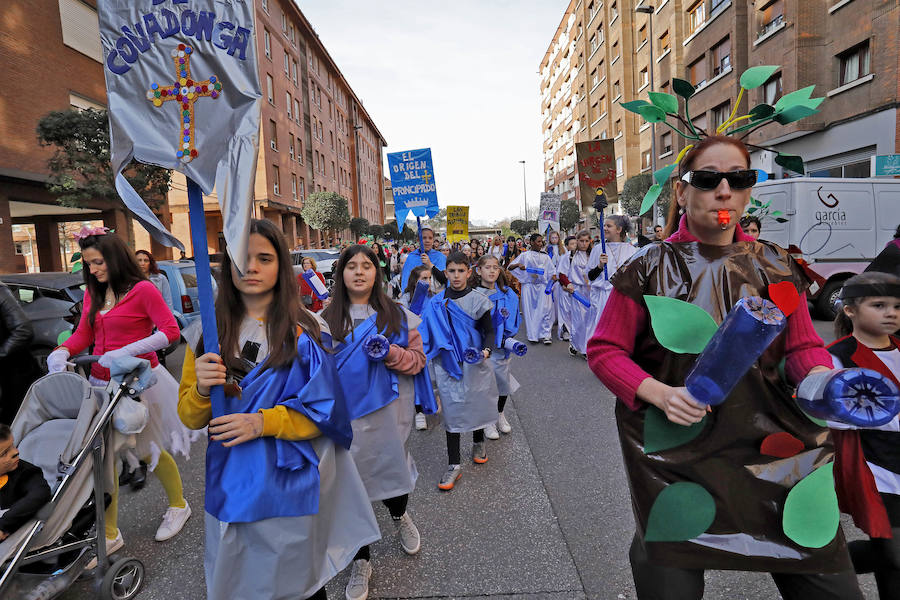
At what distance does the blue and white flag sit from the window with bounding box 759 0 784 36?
22.4m

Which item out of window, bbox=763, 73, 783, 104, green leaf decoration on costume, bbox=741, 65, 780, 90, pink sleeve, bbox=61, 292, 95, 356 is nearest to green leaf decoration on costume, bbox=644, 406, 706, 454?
green leaf decoration on costume, bbox=741, 65, 780, 90

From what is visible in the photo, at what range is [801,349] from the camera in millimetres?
1646

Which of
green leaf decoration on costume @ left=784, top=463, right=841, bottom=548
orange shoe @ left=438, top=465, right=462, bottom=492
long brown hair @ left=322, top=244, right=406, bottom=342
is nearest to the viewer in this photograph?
green leaf decoration on costume @ left=784, top=463, right=841, bottom=548

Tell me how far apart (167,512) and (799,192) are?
436 inches

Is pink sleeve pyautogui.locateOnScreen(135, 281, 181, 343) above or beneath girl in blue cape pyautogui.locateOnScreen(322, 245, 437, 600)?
above

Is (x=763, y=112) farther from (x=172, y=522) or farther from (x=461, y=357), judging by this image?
(x=172, y=522)

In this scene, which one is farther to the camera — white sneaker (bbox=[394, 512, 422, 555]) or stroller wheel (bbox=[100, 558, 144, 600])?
white sneaker (bbox=[394, 512, 422, 555])

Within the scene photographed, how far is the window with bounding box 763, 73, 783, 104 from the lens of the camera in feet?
62.2

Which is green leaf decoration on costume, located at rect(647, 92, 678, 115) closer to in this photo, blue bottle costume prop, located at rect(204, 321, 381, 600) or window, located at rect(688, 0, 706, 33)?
blue bottle costume prop, located at rect(204, 321, 381, 600)

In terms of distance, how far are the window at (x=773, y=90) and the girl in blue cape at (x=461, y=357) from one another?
19607 mm

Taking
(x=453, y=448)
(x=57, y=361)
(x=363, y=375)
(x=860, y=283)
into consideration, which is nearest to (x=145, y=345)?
(x=57, y=361)

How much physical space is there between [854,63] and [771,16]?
4223 mm

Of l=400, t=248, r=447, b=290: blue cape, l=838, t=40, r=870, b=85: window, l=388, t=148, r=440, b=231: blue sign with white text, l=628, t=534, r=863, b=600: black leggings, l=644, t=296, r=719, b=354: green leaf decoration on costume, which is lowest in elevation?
l=628, t=534, r=863, b=600: black leggings

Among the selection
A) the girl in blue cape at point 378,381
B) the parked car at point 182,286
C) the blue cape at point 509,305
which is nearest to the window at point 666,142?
the parked car at point 182,286
